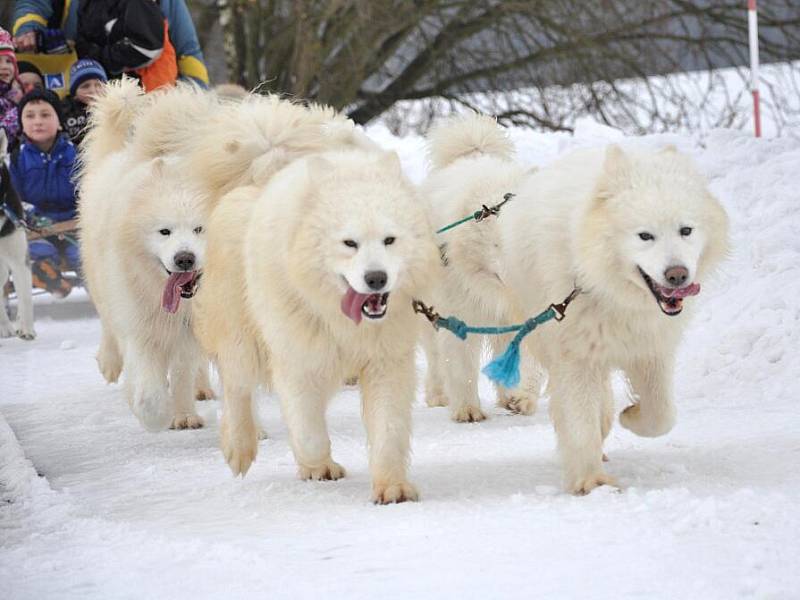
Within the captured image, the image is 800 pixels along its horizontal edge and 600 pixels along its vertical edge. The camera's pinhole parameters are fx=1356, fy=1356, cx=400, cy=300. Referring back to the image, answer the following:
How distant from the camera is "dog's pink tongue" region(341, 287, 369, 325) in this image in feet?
14.7

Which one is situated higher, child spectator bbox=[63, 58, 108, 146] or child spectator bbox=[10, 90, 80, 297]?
child spectator bbox=[63, 58, 108, 146]

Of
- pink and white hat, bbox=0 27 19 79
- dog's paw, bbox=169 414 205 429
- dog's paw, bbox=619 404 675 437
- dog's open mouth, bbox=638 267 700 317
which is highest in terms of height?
pink and white hat, bbox=0 27 19 79

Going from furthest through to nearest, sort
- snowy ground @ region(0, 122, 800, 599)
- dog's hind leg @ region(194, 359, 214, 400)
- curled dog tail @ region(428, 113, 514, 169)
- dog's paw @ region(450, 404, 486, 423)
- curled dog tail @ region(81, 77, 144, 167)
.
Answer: dog's hind leg @ region(194, 359, 214, 400), curled dog tail @ region(428, 113, 514, 169), curled dog tail @ region(81, 77, 144, 167), dog's paw @ region(450, 404, 486, 423), snowy ground @ region(0, 122, 800, 599)

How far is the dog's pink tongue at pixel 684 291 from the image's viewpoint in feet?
14.4

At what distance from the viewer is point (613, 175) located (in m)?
4.52

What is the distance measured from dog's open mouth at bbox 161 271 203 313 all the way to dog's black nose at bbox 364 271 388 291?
1900 millimetres

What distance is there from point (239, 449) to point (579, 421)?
1.33 m

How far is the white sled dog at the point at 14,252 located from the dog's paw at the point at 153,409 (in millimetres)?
3872

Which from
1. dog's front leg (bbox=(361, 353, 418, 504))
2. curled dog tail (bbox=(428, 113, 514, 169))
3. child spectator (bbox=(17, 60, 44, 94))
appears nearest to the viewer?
dog's front leg (bbox=(361, 353, 418, 504))

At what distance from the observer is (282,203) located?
4.72m

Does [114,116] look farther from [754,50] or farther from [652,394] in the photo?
[754,50]

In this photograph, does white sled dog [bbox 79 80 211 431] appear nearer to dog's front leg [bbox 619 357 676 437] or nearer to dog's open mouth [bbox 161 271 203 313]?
dog's open mouth [bbox 161 271 203 313]

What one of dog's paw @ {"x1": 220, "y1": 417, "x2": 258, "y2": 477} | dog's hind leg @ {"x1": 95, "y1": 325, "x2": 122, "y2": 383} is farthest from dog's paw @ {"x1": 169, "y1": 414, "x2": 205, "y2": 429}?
dog's paw @ {"x1": 220, "y1": 417, "x2": 258, "y2": 477}

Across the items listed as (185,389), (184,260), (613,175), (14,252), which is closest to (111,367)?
(185,389)
